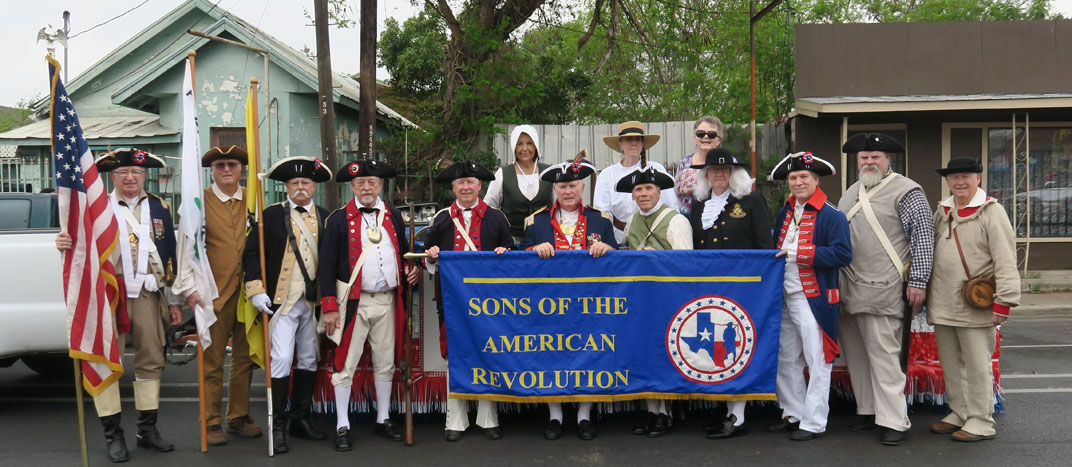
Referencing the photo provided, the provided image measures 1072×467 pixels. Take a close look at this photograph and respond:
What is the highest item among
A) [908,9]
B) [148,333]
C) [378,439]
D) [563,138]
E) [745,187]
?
[908,9]

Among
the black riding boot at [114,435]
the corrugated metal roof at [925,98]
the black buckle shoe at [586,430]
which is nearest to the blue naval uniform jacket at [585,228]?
the black buckle shoe at [586,430]

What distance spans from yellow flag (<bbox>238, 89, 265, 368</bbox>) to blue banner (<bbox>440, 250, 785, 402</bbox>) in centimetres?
127

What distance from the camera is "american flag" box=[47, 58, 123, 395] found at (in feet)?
15.5

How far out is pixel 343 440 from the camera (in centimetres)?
521

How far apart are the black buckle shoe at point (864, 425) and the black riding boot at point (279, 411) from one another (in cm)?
383

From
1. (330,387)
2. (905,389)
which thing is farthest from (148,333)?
(905,389)

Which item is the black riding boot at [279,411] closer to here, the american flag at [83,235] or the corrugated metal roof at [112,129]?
the american flag at [83,235]

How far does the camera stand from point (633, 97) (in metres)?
25.7

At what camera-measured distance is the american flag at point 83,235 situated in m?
4.71

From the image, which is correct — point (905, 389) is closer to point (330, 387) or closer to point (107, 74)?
point (330, 387)

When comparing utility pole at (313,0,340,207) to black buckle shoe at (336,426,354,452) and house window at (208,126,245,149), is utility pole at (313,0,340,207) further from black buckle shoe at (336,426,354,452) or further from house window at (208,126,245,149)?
house window at (208,126,245,149)

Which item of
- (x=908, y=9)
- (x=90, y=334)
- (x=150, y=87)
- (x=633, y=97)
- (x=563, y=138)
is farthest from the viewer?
(x=908, y=9)

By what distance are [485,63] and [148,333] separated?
10.2m

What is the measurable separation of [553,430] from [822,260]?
2.09 m
